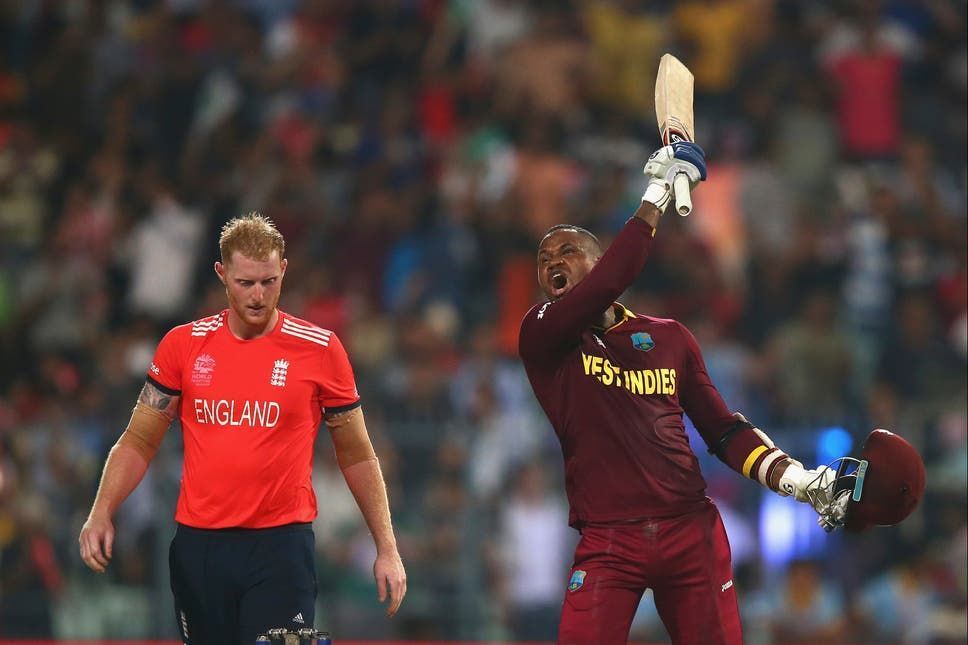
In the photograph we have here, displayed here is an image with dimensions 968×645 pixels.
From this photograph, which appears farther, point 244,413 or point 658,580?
point 658,580

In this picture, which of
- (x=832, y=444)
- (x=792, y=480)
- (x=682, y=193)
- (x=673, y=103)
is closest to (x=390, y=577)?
(x=792, y=480)

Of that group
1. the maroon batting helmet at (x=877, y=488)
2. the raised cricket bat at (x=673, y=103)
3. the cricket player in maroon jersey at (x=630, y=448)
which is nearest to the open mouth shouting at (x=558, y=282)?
the cricket player in maroon jersey at (x=630, y=448)

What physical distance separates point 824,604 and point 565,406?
5.47 m

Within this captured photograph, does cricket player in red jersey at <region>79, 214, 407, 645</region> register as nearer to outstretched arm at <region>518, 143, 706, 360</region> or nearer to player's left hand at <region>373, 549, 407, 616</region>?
player's left hand at <region>373, 549, 407, 616</region>

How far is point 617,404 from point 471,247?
7.13 meters

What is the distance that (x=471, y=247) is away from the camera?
13703 mm

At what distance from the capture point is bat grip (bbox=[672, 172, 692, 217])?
6.35 m

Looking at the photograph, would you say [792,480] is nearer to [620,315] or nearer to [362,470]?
[620,315]

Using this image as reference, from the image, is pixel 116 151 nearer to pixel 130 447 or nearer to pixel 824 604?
pixel 824 604

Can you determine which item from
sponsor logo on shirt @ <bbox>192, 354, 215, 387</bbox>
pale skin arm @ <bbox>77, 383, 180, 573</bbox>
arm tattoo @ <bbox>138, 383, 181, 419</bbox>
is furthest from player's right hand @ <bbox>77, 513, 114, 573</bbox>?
sponsor logo on shirt @ <bbox>192, 354, 215, 387</bbox>

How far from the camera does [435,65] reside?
15188mm

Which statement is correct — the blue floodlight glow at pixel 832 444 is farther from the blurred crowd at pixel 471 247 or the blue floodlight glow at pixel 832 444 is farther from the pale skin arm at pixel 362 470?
the pale skin arm at pixel 362 470

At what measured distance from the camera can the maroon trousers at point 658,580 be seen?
255 inches

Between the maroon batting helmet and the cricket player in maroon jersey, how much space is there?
90 millimetres
